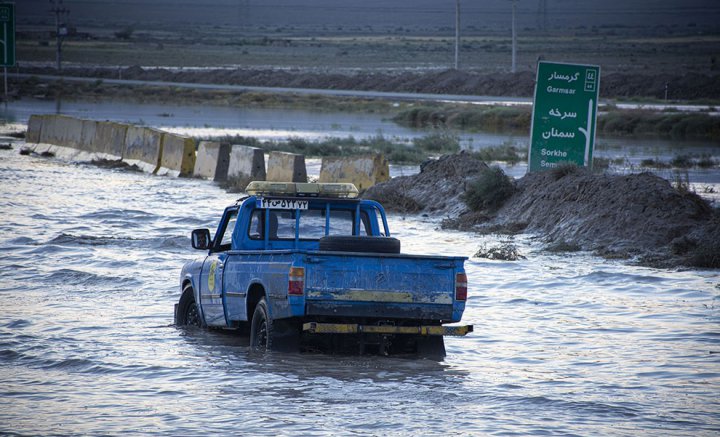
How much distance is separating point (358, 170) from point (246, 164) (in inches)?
125

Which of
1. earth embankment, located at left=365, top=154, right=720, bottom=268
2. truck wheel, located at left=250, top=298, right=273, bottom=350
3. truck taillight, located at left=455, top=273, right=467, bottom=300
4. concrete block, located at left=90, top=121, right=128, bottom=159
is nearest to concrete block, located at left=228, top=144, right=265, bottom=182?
earth embankment, located at left=365, top=154, right=720, bottom=268

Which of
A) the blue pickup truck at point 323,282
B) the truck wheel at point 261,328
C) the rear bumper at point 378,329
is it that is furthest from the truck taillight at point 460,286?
the truck wheel at point 261,328

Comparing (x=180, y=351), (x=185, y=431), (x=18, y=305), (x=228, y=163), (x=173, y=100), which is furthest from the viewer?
(x=173, y=100)

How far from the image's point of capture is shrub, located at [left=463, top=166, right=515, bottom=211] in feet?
78.2

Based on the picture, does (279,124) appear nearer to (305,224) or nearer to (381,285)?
(305,224)

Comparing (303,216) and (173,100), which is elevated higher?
(173,100)

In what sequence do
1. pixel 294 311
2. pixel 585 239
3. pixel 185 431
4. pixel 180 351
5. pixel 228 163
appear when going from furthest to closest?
pixel 228 163 < pixel 585 239 < pixel 180 351 < pixel 294 311 < pixel 185 431

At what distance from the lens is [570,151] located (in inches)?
939

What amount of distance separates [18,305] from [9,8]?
39210 mm

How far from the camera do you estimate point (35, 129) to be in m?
40.4

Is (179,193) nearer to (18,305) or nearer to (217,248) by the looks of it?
(18,305)

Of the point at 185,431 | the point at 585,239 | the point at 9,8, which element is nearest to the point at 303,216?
the point at 185,431

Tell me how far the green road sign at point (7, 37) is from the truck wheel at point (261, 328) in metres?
41.9

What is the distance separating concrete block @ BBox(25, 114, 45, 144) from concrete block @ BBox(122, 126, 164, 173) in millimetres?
6287
